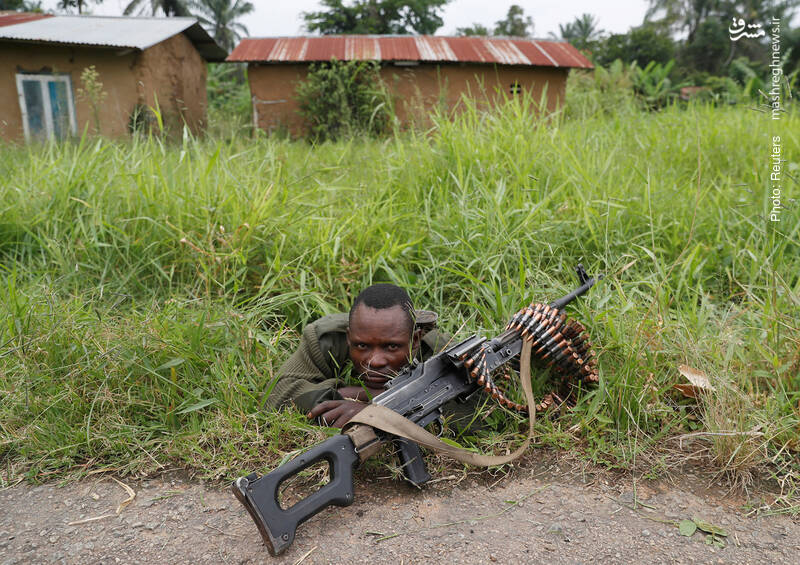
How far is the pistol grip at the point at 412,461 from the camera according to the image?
6.61 feet

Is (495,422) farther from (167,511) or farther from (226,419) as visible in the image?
(167,511)

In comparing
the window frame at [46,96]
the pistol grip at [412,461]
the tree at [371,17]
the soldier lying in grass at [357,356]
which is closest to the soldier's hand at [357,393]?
the soldier lying in grass at [357,356]

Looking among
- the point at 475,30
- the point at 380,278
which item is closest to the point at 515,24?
the point at 475,30

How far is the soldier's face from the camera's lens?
7.55ft

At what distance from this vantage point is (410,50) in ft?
34.8

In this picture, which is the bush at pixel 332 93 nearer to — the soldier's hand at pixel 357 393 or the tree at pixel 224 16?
the soldier's hand at pixel 357 393

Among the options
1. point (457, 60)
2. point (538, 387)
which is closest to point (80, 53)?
point (457, 60)

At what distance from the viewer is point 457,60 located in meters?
9.99

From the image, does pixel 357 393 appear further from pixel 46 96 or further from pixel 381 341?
pixel 46 96

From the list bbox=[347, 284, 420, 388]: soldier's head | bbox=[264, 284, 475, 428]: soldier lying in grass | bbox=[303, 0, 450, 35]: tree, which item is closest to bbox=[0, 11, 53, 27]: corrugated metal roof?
bbox=[264, 284, 475, 428]: soldier lying in grass

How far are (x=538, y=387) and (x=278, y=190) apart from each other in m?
2.04

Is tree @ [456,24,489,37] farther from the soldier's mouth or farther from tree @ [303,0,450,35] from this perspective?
the soldier's mouth

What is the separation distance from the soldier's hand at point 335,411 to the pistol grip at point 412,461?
9.7 inches

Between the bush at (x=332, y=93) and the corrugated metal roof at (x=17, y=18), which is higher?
the corrugated metal roof at (x=17, y=18)
